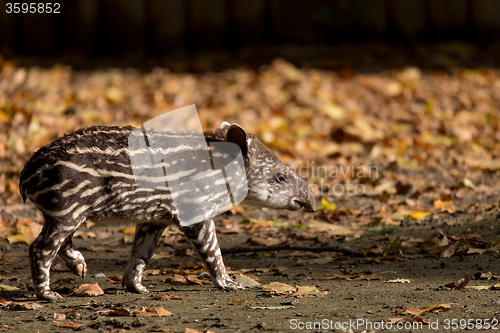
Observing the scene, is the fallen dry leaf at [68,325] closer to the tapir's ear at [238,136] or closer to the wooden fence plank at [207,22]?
the tapir's ear at [238,136]

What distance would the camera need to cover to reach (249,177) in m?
5.18

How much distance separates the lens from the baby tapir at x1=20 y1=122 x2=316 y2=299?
436 cm

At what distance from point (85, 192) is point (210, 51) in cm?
985

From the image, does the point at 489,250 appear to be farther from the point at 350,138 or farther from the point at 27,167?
the point at 350,138

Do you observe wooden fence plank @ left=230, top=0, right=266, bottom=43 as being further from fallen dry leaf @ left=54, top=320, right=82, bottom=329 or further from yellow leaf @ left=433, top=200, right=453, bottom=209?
fallen dry leaf @ left=54, top=320, right=82, bottom=329

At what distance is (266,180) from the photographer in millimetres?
5277

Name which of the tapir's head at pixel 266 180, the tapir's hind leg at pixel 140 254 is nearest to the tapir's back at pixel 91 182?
the tapir's hind leg at pixel 140 254

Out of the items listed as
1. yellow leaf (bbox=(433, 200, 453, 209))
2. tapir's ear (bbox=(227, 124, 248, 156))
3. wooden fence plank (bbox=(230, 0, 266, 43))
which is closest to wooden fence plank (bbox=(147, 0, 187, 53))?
wooden fence plank (bbox=(230, 0, 266, 43))

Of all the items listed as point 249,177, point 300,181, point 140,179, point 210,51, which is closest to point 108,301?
point 140,179

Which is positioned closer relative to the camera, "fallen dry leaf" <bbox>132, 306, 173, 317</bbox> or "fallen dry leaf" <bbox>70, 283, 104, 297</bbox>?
"fallen dry leaf" <bbox>132, 306, 173, 317</bbox>

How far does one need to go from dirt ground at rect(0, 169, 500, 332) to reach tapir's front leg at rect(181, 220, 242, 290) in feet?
0.39

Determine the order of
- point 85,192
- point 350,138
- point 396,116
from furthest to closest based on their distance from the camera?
1. point 396,116
2. point 350,138
3. point 85,192

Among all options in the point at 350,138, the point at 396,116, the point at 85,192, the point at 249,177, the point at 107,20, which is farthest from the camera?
the point at 107,20

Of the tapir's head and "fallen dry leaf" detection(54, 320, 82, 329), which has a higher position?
the tapir's head
